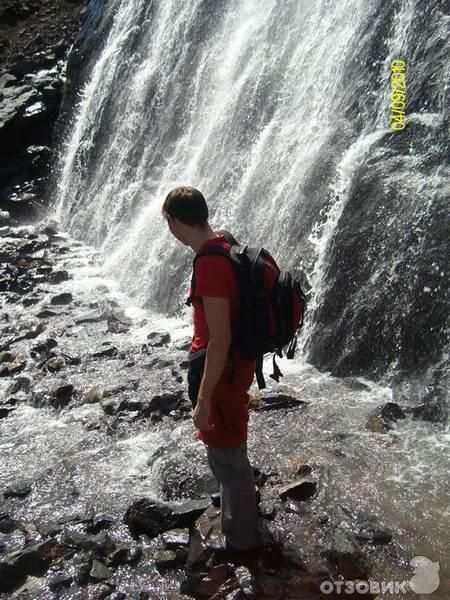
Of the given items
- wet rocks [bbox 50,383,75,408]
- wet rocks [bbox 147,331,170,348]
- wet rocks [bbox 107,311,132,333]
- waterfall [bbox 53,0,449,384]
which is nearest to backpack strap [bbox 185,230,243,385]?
waterfall [bbox 53,0,449,384]

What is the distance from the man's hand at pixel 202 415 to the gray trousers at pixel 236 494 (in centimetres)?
40

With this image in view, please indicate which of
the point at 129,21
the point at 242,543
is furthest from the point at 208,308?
the point at 129,21

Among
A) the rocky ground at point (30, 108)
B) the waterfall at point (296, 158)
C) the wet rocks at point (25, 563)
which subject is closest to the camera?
the wet rocks at point (25, 563)

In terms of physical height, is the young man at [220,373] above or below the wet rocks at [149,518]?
above

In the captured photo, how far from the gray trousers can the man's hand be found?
398 mm

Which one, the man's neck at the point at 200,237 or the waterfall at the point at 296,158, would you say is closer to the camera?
the man's neck at the point at 200,237

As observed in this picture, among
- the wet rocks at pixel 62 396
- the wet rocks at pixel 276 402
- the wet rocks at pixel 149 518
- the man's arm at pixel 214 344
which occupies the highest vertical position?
the man's arm at pixel 214 344

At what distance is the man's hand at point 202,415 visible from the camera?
3.64 meters

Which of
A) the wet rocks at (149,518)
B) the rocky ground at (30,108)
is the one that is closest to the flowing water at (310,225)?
the wet rocks at (149,518)

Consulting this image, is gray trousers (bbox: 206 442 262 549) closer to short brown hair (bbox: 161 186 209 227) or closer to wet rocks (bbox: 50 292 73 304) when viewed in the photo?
short brown hair (bbox: 161 186 209 227)

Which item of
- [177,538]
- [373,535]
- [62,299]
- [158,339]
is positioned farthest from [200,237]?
[62,299]

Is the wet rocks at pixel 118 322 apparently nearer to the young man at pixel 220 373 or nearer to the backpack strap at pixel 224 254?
the young man at pixel 220 373

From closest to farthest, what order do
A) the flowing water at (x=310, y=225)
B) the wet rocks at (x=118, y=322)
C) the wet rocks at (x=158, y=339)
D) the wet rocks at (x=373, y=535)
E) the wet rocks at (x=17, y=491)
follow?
the wet rocks at (x=373, y=535), the flowing water at (x=310, y=225), the wet rocks at (x=17, y=491), the wet rocks at (x=158, y=339), the wet rocks at (x=118, y=322)

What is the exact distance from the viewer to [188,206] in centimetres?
364
